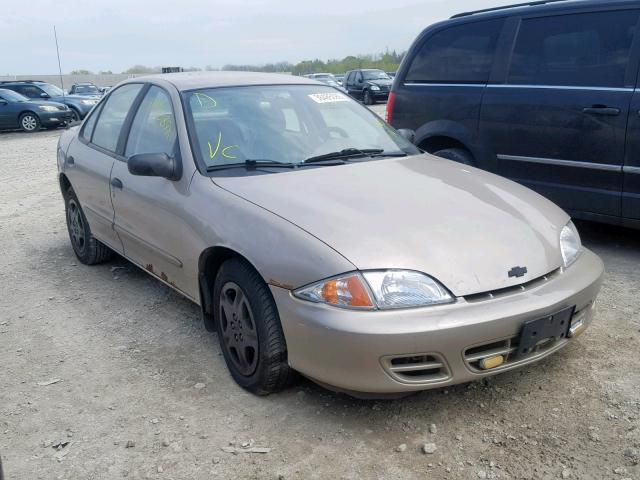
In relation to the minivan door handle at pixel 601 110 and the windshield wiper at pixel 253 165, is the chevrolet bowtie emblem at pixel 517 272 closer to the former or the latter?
the windshield wiper at pixel 253 165

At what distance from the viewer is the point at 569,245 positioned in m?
3.15

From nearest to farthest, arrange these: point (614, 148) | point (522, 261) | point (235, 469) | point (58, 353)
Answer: point (235, 469)
point (522, 261)
point (58, 353)
point (614, 148)

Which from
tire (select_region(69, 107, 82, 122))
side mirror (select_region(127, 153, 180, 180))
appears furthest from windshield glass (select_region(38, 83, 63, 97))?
side mirror (select_region(127, 153, 180, 180))

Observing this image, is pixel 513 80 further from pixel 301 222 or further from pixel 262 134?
pixel 301 222

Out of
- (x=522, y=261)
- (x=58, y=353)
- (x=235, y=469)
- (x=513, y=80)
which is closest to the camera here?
(x=235, y=469)

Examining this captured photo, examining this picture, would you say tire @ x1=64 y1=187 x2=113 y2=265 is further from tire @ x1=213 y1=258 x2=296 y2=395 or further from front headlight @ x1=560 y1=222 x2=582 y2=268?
front headlight @ x1=560 y1=222 x2=582 y2=268

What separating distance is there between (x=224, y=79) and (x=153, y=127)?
21.7 inches

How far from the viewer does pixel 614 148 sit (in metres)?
4.56

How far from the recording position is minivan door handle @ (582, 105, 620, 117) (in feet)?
14.8

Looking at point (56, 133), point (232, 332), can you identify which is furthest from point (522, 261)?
point (56, 133)

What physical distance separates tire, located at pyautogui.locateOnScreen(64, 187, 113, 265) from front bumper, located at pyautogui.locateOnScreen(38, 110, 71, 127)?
15.5 meters

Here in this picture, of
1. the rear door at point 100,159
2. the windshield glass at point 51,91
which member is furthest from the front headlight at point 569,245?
the windshield glass at point 51,91

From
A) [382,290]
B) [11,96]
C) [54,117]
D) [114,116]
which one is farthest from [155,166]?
[11,96]

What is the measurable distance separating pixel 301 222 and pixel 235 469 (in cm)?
106
